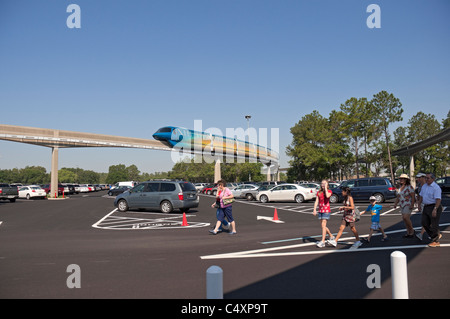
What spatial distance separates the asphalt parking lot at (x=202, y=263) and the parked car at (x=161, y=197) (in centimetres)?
594

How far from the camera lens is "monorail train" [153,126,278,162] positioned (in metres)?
39.7

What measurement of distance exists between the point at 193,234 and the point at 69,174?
6921 inches

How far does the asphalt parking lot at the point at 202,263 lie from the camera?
502cm

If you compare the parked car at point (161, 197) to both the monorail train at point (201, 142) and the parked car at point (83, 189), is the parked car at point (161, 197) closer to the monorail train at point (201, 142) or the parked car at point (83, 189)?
the monorail train at point (201, 142)

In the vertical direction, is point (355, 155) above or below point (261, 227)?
above

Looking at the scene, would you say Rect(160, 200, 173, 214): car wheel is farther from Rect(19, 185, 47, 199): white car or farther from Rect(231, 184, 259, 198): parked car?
Rect(19, 185, 47, 199): white car

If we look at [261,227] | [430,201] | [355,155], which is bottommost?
[261,227]

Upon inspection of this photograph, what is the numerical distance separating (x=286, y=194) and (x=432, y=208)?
17.1m
